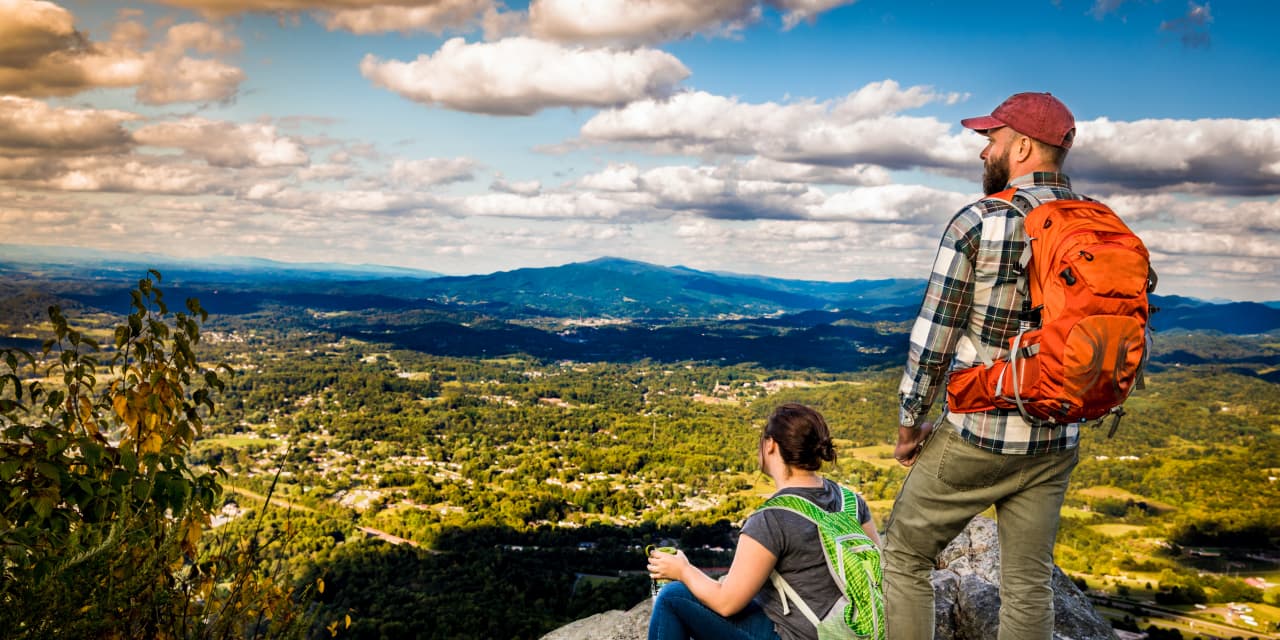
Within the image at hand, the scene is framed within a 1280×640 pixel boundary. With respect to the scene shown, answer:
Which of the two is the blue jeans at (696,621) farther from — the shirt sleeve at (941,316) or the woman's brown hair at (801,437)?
the shirt sleeve at (941,316)

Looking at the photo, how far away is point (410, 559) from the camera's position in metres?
39.2

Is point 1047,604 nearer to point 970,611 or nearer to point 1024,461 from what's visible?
point 1024,461

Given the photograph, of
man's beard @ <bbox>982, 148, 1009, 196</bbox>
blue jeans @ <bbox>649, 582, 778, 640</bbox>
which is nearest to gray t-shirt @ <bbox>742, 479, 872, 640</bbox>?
blue jeans @ <bbox>649, 582, 778, 640</bbox>

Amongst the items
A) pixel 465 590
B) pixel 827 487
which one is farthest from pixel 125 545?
pixel 465 590

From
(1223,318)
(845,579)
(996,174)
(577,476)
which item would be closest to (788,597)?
(845,579)

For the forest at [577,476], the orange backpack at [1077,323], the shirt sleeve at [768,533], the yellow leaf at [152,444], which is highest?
the orange backpack at [1077,323]

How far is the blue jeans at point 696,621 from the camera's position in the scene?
2.82m

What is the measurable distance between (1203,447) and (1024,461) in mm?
88779

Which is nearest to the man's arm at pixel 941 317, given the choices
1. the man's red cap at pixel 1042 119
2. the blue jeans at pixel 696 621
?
the man's red cap at pixel 1042 119

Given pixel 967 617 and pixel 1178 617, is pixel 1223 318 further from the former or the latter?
pixel 967 617

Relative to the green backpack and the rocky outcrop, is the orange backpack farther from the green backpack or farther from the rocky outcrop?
the rocky outcrop

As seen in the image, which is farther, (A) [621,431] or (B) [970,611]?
(A) [621,431]

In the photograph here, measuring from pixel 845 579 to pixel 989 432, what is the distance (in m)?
0.80

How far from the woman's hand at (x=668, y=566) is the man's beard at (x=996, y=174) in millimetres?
2065
